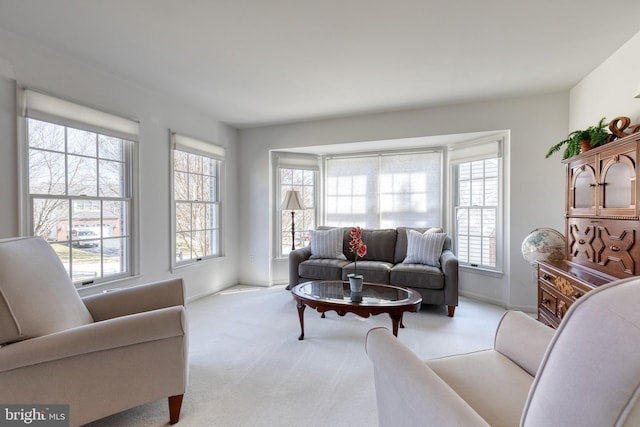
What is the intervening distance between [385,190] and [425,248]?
131cm

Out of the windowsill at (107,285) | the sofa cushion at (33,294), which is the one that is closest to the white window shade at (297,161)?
the windowsill at (107,285)

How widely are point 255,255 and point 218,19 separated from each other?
11.3 ft

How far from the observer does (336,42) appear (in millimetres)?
2400

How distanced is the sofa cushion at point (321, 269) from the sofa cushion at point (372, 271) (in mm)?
104

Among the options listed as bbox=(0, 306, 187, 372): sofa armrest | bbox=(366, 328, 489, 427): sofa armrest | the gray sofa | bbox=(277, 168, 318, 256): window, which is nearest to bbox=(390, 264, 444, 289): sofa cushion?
the gray sofa

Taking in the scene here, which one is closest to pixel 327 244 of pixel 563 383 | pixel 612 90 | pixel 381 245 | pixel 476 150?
pixel 381 245

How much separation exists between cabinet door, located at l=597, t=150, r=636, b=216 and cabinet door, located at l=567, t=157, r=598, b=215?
0.08m

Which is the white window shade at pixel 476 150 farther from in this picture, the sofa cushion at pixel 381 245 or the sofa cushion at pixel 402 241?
the sofa cushion at pixel 381 245

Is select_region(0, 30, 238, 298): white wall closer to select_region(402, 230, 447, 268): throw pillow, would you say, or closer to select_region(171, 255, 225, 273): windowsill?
select_region(171, 255, 225, 273): windowsill

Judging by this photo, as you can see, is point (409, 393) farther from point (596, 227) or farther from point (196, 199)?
point (196, 199)

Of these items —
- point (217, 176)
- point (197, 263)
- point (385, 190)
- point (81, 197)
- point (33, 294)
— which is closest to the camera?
point (33, 294)

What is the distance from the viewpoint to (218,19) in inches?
83.5

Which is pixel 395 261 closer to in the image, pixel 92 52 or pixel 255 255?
pixel 255 255

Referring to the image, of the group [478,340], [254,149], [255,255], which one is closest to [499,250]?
[478,340]
